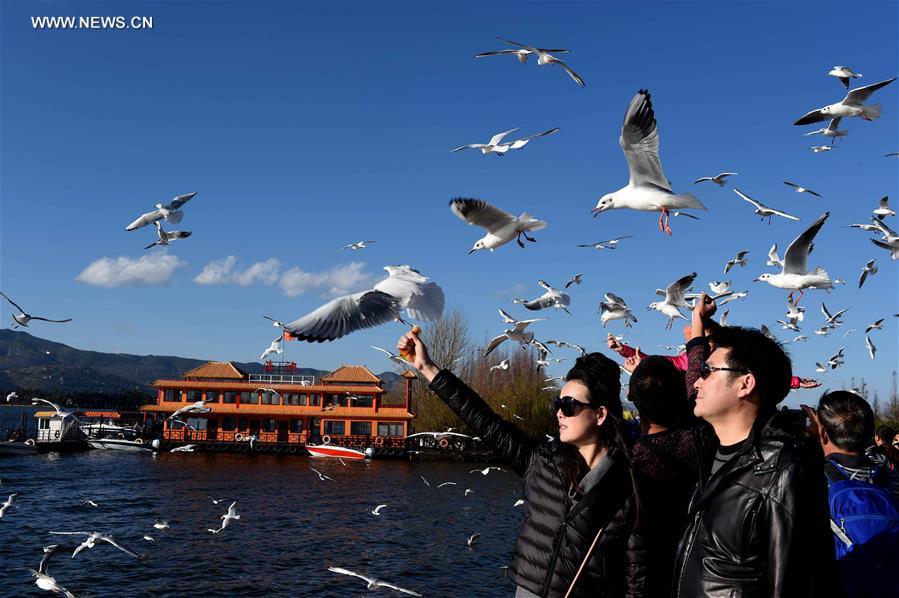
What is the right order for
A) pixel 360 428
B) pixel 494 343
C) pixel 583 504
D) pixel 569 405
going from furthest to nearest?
pixel 360 428, pixel 494 343, pixel 569 405, pixel 583 504

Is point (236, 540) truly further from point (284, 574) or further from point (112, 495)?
point (112, 495)

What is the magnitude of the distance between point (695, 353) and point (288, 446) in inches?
1745

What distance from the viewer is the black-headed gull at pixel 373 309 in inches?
192

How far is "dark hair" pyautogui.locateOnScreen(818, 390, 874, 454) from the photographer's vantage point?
10.7 feet

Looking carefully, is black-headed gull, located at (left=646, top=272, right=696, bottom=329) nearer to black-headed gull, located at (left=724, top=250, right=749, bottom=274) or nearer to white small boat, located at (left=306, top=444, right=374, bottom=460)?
black-headed gull, located at (left=724, top=250, right=749, bottom=274)

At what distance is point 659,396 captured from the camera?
120 inches

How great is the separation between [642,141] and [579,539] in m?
5.25

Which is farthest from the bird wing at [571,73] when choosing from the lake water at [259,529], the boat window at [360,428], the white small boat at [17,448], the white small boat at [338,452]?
the white small boat at [17,448]

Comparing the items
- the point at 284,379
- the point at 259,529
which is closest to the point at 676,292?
the point at 259,529

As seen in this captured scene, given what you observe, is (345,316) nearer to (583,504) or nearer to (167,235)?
(583,504)

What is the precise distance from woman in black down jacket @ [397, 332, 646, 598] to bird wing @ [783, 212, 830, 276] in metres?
4.66

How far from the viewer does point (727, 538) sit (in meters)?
2.18

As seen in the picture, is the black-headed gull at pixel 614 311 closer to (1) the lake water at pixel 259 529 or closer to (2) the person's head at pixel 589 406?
(1) the lake water at pixel 259 529

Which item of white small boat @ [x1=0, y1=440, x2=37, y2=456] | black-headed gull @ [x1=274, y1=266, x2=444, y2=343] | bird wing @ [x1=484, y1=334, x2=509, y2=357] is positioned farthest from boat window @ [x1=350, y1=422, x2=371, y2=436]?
black-headed gull @ [x1=274, y1=266, x2=444, y2=343]
